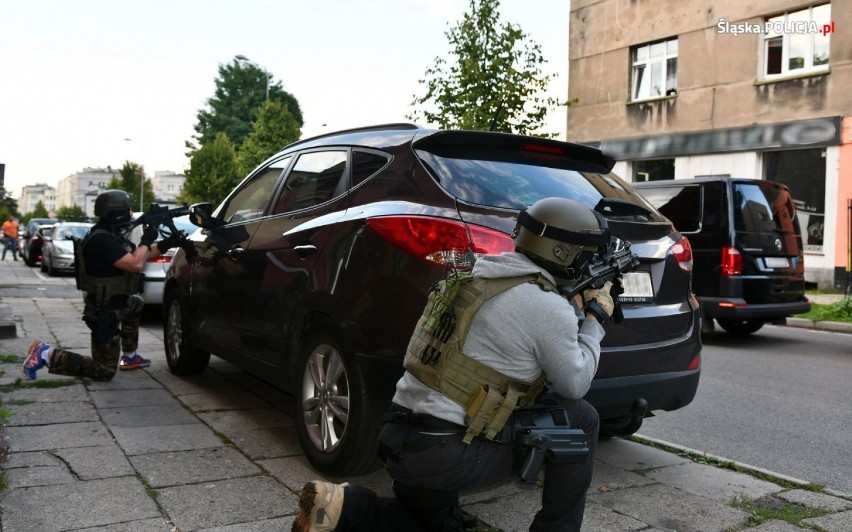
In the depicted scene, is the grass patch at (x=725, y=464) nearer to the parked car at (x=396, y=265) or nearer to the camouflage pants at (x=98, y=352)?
the parked car at (x=396, y=265)

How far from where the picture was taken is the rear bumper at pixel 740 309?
8.70 meters

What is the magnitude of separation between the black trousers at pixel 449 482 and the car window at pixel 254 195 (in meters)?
2.53

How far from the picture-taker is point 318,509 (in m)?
2.68

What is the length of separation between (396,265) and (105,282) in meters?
3.44

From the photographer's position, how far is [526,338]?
2455mm

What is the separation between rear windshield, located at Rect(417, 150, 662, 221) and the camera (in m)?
3.38

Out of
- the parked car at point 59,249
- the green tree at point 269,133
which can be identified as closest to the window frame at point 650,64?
the parked car at point 59,249

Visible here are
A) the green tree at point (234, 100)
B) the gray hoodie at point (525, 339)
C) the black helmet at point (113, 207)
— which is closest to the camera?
the gray hoodie at point (525, 339)

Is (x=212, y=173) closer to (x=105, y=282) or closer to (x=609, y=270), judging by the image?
(x=105, y=282)

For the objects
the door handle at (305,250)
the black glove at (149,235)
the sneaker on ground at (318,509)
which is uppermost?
the black glove at (149,235)

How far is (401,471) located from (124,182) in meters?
105

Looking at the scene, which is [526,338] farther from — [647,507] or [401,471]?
[647,507]

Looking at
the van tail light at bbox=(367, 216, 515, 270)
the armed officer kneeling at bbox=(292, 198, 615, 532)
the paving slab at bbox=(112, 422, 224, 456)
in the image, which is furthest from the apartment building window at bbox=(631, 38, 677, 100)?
the armed officer kneeling at bbox=(292, 198, 615, 532)

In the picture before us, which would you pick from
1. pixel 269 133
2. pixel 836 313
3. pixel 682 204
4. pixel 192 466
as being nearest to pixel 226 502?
pixel 192 466
